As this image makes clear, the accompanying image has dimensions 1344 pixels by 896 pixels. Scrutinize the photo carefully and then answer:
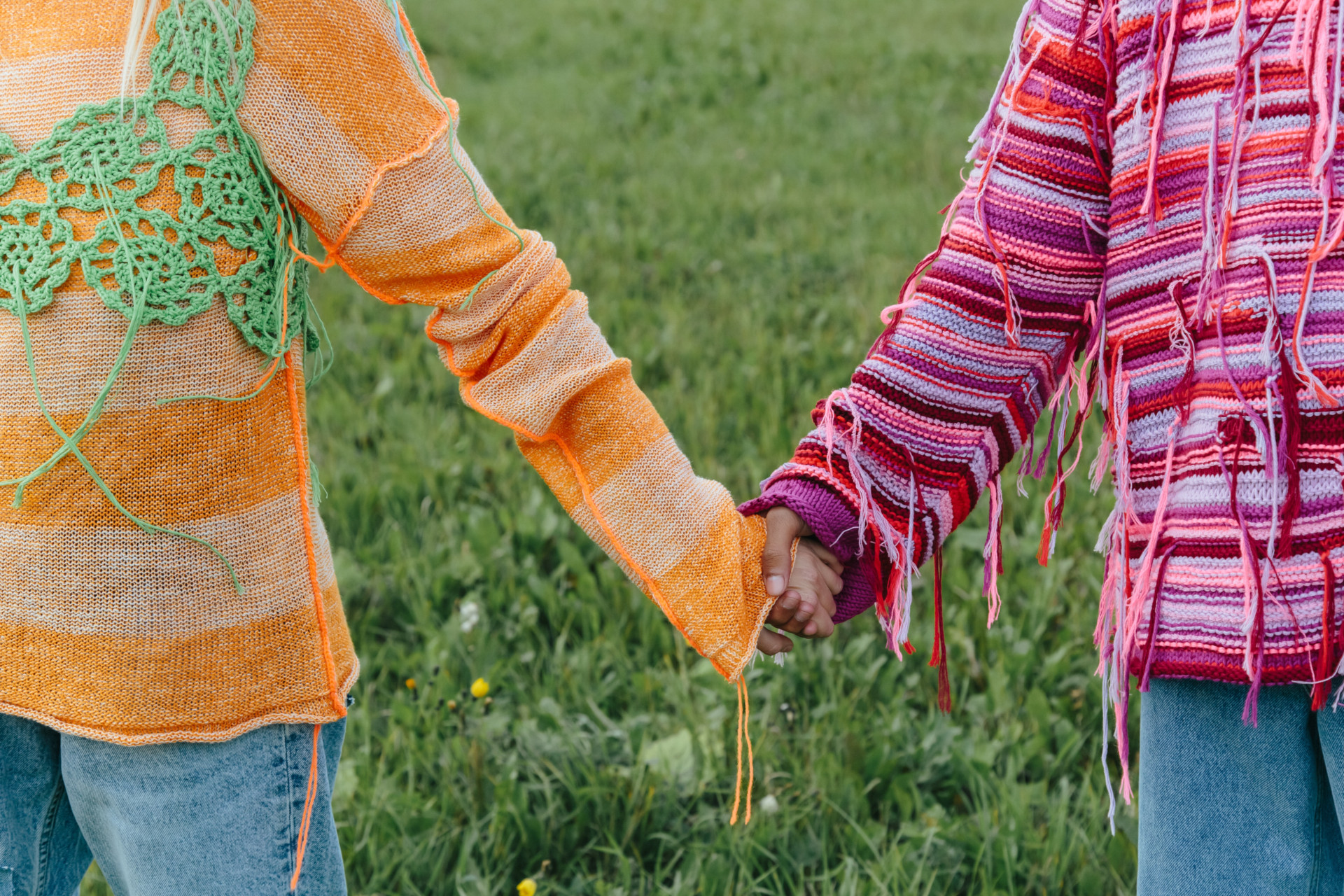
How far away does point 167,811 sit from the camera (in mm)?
1300

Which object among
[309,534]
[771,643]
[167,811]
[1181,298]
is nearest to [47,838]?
[167,811]

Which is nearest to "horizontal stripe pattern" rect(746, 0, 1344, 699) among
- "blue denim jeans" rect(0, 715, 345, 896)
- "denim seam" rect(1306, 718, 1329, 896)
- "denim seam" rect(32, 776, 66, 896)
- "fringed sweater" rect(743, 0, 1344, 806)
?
"fringed sweater" rect(743, 0, 1344, 806)

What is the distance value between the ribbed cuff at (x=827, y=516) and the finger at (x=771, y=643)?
111mm

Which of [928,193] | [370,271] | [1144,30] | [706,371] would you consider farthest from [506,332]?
[928,193]

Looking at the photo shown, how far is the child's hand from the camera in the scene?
5.46 ft

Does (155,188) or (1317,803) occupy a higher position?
(155,188)

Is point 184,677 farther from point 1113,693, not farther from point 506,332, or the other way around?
point 1113,693

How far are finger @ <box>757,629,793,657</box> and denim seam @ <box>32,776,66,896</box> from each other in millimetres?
843

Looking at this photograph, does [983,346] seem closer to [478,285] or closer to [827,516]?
[827,516]

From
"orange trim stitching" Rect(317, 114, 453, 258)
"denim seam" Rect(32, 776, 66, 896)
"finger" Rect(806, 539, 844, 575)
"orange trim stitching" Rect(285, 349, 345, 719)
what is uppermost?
"orange trim stitching" Rect(317, 114, 453, 258)

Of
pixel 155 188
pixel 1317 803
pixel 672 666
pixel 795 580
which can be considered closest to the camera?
pixel 155 188

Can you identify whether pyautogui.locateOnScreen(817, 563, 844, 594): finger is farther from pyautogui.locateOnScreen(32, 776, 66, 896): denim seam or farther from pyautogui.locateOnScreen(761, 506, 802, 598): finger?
pyautogui.locateOnScreen(32, 776, 66, 896): denim seam

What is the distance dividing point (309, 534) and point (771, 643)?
2.12 feet

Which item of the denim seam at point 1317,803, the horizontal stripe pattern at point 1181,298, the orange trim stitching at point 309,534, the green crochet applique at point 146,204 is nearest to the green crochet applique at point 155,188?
the green crochet applique at point 146,204
